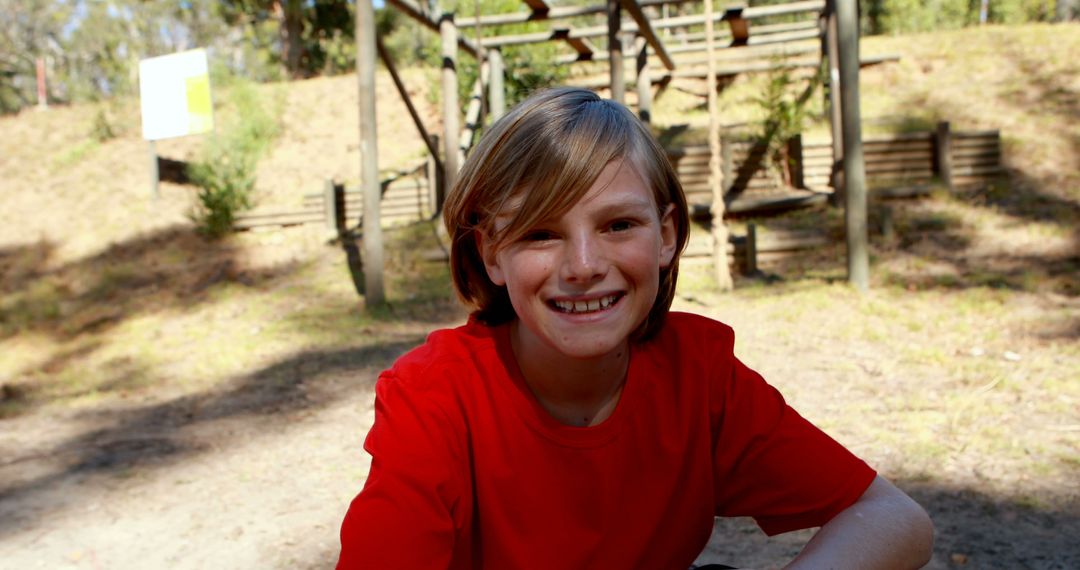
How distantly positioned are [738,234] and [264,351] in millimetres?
4396

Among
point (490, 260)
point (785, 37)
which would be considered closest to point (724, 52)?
point (785, 37)

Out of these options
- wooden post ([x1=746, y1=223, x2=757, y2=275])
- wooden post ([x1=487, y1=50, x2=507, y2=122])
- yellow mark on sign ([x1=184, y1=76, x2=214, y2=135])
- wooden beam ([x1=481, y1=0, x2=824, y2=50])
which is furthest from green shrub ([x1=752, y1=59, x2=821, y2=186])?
yellow mark on sign ([x1=184, y1=76, x2=214, y2=135])

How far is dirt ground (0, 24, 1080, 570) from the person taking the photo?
2.94 meters

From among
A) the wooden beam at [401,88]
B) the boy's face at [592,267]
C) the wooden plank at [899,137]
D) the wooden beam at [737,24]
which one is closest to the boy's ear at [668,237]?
the boy's face at [592,267]

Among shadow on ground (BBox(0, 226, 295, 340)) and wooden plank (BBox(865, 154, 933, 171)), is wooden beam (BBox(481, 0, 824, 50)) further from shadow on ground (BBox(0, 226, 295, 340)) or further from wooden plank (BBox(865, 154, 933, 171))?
shadow on ground (BBox(0, 226, 295, 340))

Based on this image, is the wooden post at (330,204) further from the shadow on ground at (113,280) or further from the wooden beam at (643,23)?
the wooden beam at (643,23)

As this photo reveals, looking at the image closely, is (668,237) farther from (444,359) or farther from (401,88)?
(401,88)

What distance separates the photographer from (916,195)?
841 cm

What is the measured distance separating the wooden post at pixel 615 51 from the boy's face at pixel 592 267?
602cm

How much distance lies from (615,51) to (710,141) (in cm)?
117

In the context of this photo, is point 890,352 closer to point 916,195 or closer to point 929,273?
point 929,273

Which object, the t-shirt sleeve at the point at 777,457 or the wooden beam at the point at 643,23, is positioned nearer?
the t-shirt sleeve at the point at 777,457

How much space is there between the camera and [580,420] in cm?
142

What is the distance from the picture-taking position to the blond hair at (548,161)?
4.18 feet
